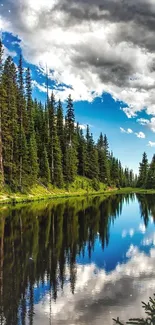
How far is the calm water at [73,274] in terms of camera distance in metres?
9.58

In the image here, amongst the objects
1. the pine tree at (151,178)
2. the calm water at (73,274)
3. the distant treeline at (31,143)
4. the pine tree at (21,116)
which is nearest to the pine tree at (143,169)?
the pine tree at (151,178)

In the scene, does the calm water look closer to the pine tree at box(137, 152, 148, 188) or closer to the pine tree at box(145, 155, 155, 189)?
the pine tree at box(145, 155, 155, 189)

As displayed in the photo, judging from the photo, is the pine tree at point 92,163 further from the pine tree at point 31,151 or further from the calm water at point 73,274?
the calm water at point 73,274

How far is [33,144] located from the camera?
208ft

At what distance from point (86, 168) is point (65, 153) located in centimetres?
1544

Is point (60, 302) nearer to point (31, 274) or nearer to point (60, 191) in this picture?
point (31, 274)

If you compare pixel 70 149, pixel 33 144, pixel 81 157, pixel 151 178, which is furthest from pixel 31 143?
pixel 151 178

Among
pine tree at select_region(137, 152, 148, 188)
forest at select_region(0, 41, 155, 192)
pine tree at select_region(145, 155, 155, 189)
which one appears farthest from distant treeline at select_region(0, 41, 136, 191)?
pine tree at select_region(137, 152, 148, 188)

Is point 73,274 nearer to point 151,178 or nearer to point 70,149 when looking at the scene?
point 70,149

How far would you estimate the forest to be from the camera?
5491 centimetres

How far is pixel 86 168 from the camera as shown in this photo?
95688 millimetres

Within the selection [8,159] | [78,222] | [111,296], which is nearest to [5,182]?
[8,159]

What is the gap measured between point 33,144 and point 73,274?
51156mm

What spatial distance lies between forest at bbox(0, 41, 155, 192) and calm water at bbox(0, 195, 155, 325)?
27186 millimetres
